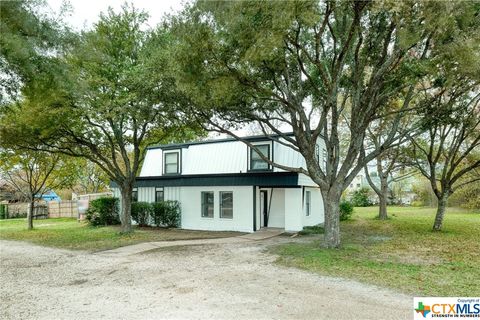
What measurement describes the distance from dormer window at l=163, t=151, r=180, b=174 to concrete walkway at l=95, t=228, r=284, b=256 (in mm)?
6465

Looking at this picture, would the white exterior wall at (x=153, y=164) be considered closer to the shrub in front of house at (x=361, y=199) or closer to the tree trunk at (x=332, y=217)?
the tree trunk at (x=332, y=217)

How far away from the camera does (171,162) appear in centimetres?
1958

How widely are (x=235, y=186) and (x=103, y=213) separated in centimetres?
902

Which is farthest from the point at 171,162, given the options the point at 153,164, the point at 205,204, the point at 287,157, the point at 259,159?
the point at 287,157

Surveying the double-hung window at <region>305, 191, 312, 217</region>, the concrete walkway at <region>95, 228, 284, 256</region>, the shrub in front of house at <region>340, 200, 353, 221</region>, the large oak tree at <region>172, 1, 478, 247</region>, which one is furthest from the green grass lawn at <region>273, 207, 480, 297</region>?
the shrub in front of house at <region>340, 200, 353, 221</region>

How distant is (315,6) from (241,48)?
2136 millimetres

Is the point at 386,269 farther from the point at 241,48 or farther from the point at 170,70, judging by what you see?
the point at 170,70

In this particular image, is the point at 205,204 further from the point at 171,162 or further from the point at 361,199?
the point at 361,199

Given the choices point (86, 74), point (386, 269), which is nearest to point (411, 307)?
point (386, 269)

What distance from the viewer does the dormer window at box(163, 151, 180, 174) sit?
63.2 ft

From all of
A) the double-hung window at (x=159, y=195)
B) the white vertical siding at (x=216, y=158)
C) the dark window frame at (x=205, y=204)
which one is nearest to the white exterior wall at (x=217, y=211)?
the dark window frame at (x=205, y=204)

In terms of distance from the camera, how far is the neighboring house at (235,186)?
1570cm

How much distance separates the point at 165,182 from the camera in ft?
63.1

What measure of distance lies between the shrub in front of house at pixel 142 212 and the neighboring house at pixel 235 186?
943 mm
